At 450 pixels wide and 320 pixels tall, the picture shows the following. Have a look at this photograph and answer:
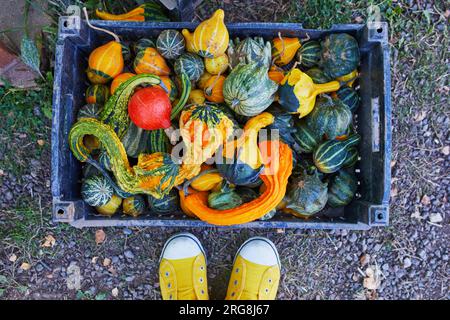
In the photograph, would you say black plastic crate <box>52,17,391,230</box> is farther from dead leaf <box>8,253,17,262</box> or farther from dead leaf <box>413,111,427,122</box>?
dead leaf <box>8,253,17,262</box>

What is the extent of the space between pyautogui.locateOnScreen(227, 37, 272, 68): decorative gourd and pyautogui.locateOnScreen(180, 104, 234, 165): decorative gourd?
1.23 ft

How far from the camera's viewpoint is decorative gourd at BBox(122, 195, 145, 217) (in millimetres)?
2641

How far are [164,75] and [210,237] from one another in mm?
1173

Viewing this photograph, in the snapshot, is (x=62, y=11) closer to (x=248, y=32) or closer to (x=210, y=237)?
(x=248, y=32)

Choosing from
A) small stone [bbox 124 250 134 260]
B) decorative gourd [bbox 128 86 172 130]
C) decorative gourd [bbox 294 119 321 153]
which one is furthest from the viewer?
small stone [bbox 124 250 134 260]

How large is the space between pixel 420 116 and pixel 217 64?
1.56 meters

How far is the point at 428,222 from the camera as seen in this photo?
318 centimetres

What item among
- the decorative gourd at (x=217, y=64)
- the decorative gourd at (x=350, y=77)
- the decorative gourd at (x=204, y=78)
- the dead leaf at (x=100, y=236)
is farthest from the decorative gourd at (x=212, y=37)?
the dead leaf at (x=100, y=236)

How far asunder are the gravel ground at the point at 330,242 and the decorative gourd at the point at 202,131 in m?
A: 0.97

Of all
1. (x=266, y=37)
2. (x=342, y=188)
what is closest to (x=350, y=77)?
(x=266, y=37)

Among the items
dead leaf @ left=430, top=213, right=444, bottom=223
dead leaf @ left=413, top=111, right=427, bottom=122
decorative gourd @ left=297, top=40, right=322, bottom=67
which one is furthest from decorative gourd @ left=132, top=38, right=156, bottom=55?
dead leaf @ left=430, top=213, right=444, bottom=223

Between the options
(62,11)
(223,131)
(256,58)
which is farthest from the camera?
(62,11)

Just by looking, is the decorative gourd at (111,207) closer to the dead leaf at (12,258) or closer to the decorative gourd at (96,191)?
the decorative gourd at (96,191)
